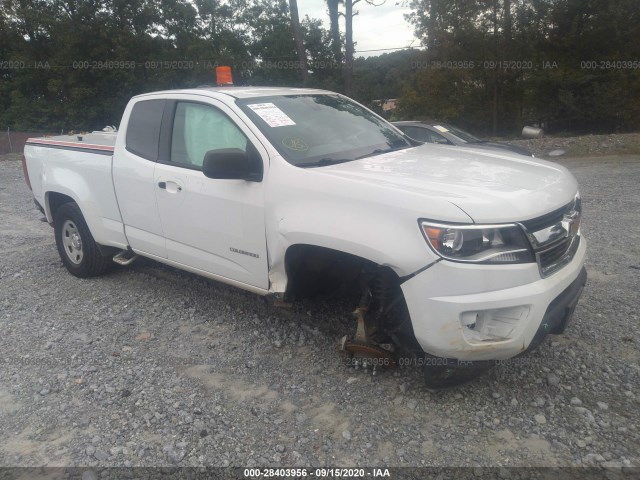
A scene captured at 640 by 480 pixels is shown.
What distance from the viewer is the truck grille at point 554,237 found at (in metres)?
2.90

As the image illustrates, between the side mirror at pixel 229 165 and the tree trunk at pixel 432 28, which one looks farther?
the tree trunk at pixel 432 28

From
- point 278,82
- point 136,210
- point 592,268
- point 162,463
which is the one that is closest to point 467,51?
point 278,82

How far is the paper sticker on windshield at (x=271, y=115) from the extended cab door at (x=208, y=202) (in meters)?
0.17

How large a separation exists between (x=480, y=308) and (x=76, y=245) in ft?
14.0

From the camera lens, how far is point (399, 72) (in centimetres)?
2684

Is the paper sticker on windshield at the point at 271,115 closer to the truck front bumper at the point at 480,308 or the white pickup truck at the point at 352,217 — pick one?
the white pickup truck at the point at 352,217

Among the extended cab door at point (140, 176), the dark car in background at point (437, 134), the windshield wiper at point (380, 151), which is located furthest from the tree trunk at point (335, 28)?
the windshield wiper at point (380, 151)

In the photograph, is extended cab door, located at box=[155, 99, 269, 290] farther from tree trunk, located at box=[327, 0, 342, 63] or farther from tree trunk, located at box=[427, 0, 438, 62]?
tree trunk, located at box=[327, 0, 342, 63]

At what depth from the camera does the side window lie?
3945 mm

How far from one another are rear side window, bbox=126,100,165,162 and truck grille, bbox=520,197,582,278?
2954mm

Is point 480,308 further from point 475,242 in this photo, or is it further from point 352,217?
point 352,217

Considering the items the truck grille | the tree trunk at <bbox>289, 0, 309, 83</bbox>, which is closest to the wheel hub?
the truck grille

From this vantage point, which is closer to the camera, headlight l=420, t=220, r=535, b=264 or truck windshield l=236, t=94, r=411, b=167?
headlight l=420, t=220, r=535, b=264

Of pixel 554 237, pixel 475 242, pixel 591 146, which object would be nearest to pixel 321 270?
pixel 475 242
